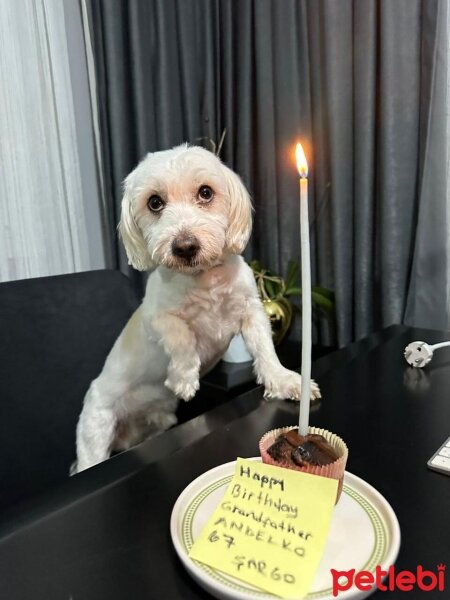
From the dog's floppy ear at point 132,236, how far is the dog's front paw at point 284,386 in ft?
1.31

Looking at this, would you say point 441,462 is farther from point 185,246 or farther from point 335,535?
point 185,246

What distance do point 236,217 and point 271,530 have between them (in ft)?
2.46

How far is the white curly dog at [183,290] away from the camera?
3.09ft

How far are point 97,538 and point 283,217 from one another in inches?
61.7

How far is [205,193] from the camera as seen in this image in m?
1.03

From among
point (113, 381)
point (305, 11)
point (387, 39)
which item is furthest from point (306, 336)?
point (305, 11)

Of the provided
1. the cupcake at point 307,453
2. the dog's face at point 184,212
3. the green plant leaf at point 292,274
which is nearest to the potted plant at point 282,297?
the green plant leaf at point 292,274

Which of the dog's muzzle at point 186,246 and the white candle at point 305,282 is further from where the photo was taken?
the dog's muzzle at point 186,246

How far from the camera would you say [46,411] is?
117 cm

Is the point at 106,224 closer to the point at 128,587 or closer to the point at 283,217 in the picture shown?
the point at 283,217

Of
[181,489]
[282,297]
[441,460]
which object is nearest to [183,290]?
[181,489]

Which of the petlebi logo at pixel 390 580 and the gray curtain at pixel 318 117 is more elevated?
the gray curtain at pixel 318 117

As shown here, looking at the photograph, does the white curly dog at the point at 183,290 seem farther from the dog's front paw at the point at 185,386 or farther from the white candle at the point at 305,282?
the white candle at the point at 305,282

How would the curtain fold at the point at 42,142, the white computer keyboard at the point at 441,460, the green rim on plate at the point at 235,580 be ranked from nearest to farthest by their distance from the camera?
the green rim on plate at the point at 235,580
the white computer keyboard at the point at 441,460
the curtain fold at the point at 42,142
